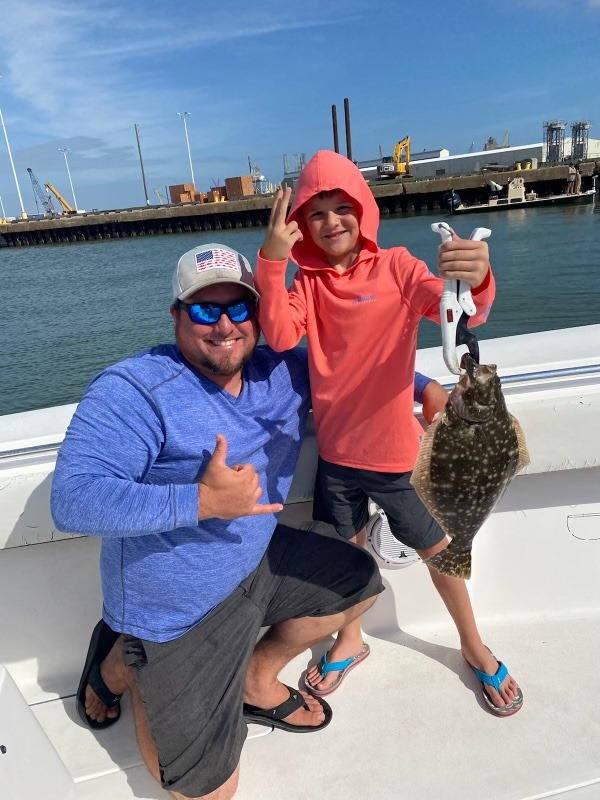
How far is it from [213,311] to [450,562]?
1.20m

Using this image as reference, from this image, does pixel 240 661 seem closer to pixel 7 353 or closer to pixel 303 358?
pixel 303 358

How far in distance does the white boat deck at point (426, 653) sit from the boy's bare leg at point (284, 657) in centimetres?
9

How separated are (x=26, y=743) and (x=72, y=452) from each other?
892 mm

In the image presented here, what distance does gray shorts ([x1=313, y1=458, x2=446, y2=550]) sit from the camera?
219 centimetres

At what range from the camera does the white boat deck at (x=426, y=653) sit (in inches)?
79.8

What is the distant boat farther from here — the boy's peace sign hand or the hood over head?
the boy's peace sign hand

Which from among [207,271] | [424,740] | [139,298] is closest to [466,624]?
[424,740]

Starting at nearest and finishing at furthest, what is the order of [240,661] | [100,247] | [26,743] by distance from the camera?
[26,743] < [240,661] < [100,247]

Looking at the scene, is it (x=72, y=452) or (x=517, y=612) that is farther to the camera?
(x=517, y=612)

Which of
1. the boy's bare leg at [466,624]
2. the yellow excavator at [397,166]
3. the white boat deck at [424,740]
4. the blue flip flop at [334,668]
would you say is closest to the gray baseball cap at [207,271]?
the boy's bare leg at [466,624]

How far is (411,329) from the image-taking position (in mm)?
2072

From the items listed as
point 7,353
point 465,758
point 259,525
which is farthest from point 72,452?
point 7,353

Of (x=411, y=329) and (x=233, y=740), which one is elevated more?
(x=411, y=329)

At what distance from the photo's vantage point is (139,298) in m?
21.1
